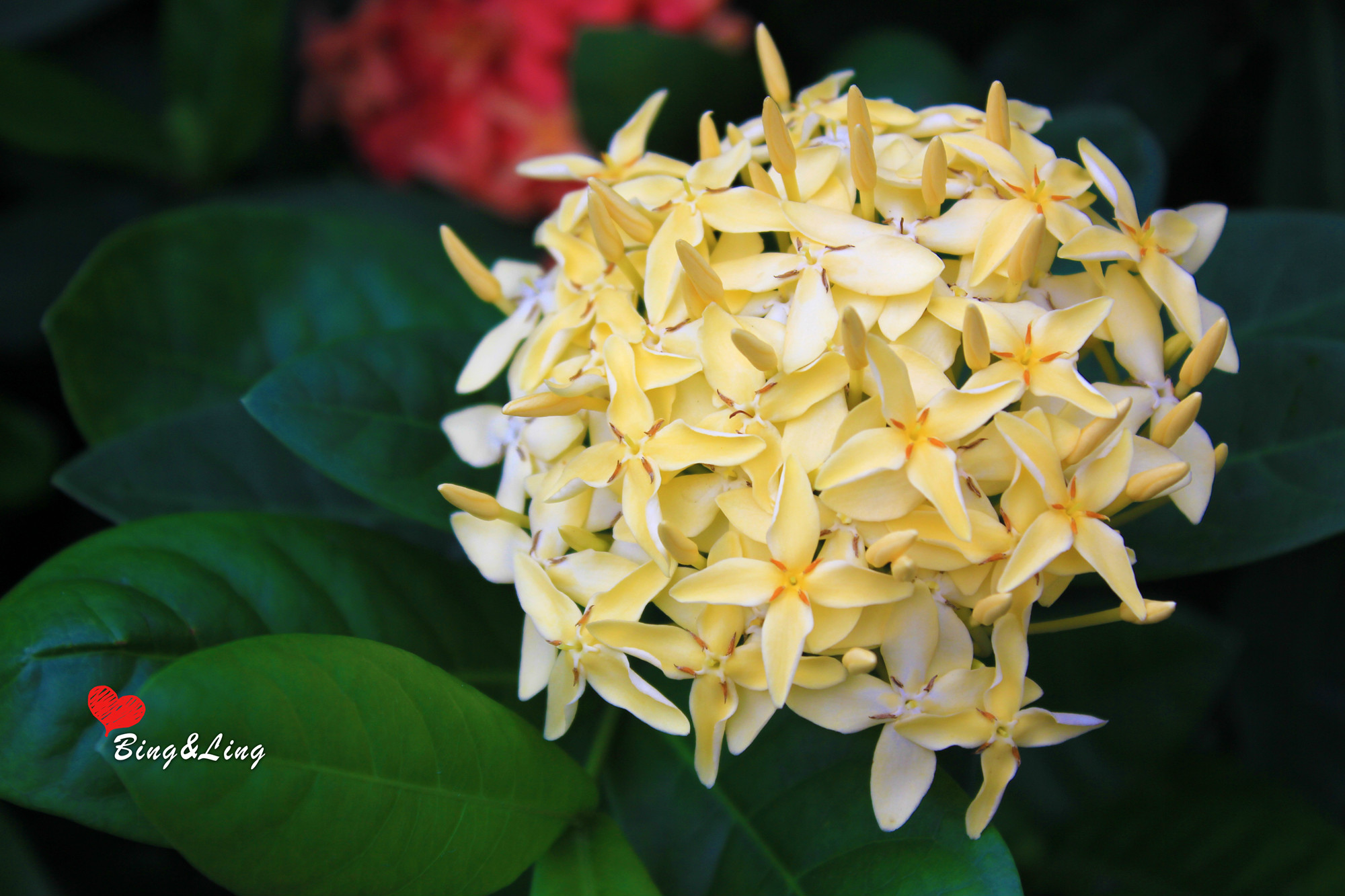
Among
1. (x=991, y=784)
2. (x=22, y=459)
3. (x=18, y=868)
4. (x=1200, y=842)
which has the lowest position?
(x=1200, y=842)

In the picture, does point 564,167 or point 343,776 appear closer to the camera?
point 343,776

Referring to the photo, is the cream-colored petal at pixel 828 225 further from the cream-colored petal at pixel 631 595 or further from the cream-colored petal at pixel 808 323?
the cream-colored petal at pixel 631 595

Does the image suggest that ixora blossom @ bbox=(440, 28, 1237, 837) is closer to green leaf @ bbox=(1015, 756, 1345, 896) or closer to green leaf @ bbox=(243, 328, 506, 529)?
green leaf @ bbox=(243, 328, 506, 529)

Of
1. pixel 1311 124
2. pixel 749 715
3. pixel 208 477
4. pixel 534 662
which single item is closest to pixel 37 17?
pixel 208 477

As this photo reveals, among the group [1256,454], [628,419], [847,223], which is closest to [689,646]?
[628,419]

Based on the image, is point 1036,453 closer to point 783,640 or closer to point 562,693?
point 783,640

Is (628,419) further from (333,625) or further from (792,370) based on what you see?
(333,625)
